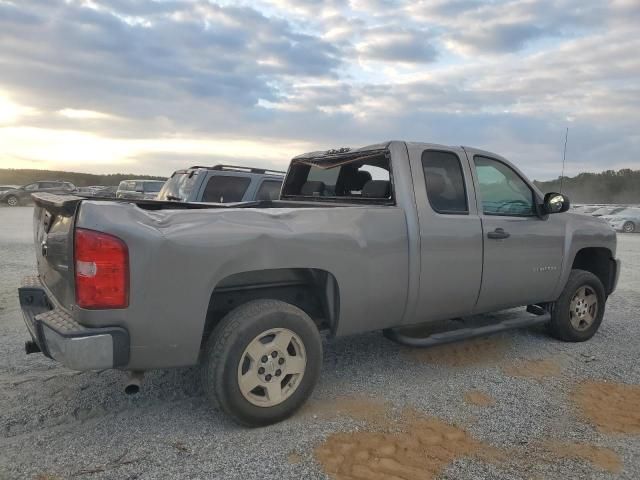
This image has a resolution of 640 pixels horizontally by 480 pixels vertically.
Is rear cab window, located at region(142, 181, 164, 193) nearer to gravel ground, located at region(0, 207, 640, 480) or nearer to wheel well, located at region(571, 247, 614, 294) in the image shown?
gravel ground, located at region(0, 207, 640, 480)

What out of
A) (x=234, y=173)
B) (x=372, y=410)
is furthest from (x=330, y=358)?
(x=234, y=173)

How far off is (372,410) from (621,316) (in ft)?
15.5

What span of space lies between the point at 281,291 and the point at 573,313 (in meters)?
3.45

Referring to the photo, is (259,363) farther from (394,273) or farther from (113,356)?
(394,273)

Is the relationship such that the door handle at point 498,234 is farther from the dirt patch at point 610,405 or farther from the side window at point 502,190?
the dirt patch at point 610,405

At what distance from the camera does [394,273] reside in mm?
3836

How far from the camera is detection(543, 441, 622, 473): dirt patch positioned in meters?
2.96

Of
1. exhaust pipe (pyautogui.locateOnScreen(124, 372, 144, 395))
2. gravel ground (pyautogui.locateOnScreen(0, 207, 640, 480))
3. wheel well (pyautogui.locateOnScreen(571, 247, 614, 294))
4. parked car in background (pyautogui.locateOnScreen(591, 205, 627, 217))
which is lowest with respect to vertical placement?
gravel ground (pyautogui.locateOnScreen(0, 207, 640, 480))

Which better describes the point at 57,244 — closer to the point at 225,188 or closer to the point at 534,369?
the point at 534,369

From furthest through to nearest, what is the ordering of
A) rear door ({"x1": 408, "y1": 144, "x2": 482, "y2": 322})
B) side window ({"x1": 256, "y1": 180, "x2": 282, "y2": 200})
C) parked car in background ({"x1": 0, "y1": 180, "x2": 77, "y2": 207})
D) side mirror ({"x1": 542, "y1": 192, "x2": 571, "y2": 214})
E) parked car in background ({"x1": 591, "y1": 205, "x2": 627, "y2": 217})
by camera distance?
parked car in background ({"x1": 0, "y1": 180, "x2": 77, "y2": 207}) < parked car in background ({"x1": 591, "y1": 205, "x2": 627, "y2": 217}) < side window ({"x1": 256, "y1": 180, "x2": 282, "y2": 200}) < side mirror ({"x1": 542, "y1": 192, "x2": 571, "y2": 214}) < rear door ({"x1": 408, "y1": 144, "x2": 482, "y2": 322})

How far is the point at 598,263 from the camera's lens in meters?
5.79

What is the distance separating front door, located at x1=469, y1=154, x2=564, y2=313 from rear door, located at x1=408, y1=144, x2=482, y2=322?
141 mm

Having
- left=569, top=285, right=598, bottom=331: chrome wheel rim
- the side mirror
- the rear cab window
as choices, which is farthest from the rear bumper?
the rear cab window

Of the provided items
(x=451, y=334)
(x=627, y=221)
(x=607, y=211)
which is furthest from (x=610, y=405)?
(x=607, y=211)
